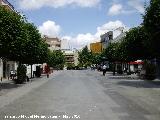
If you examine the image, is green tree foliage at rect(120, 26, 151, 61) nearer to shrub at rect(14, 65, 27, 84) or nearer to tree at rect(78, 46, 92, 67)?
shrub at rect(14, 65, 27, 84)

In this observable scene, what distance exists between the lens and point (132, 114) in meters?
15.2

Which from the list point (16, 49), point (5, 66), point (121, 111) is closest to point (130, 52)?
point (5, 66)

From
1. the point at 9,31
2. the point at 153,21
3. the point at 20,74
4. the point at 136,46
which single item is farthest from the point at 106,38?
the point at 9,31

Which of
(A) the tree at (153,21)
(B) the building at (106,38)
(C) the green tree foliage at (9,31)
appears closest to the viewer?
(C) the green tree foliage at (9,31)

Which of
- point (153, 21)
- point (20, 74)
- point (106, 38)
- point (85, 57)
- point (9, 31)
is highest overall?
point (106, 38)

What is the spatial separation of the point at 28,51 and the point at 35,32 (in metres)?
4.64

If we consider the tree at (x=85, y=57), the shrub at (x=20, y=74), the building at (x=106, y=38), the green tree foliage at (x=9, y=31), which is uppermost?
the building at (x=106, y=38)

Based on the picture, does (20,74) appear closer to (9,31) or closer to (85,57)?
(9,31)

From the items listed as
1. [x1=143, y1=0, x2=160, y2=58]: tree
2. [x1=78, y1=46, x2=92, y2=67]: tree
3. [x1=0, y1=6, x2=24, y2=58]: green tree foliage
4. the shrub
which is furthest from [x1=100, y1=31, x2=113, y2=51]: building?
[x1=0, y1=6, x2=24, y2=58]: green tree foliage

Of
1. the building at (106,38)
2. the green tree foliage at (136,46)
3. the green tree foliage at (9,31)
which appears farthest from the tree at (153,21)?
the building at (106,38)

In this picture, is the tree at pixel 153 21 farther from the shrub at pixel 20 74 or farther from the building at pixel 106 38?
the building at pixel 106 38

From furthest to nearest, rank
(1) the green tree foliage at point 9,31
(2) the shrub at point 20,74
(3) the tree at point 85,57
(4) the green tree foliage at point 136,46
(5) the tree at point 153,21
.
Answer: (3) the tree at point 85,57
(4) the green tree foliage at point 136,46
(2) the shrub at point 20,74
(5) the tree at point 153,21
(1) the green tree foliage at point 9,31

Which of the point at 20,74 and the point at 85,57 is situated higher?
the point at 85,57

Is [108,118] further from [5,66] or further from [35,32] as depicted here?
[5,66]
